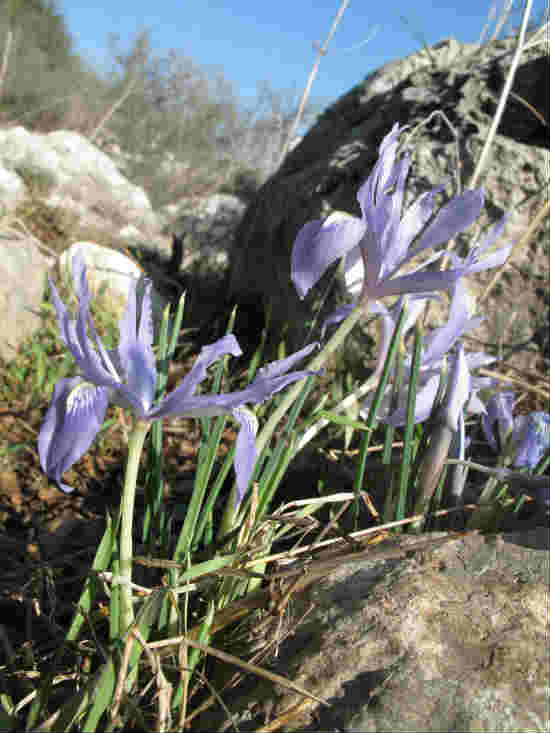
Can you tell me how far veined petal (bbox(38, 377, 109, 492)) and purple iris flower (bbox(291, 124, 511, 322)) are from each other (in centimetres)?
34

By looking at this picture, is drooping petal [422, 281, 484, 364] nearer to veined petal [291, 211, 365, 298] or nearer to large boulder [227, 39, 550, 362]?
veined petal [291, 211, 365, 298]

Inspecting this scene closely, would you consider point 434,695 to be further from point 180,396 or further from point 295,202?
point 295,202

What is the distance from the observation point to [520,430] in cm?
134

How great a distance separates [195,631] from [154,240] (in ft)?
17.7

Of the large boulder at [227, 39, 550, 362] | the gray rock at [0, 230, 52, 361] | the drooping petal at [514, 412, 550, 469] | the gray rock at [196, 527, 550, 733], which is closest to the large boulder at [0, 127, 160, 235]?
the gray rock at [0, 230, 52, 361]

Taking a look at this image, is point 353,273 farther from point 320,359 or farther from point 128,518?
point 128,518

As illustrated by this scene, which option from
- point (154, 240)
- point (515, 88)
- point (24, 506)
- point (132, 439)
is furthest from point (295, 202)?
point (154, 240)

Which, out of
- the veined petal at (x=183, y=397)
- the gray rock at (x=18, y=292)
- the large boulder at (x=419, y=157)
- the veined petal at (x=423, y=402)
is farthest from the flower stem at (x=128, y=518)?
the gray rock at (x=18, y=292)

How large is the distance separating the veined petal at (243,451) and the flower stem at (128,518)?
123 mm

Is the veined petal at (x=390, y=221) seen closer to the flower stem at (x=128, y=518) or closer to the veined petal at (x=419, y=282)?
the veined petal at (x=419, y=282)

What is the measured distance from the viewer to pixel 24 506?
1.90 metres

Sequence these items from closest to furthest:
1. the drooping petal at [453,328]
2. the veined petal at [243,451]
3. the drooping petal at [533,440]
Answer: the veined petal at [243,451]
the drooping petal at [453,328]
the drooping petal at [533,440]

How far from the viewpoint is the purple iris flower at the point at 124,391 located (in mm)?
701

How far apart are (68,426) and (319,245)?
42 centimetres
